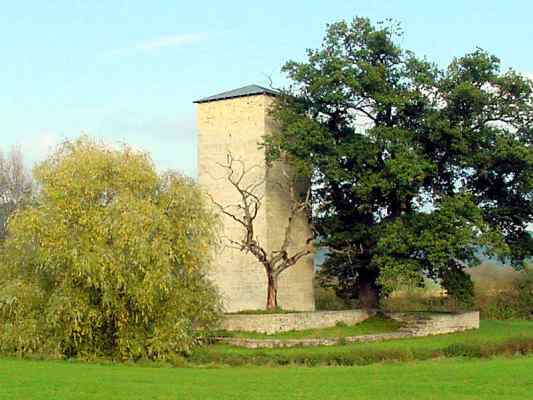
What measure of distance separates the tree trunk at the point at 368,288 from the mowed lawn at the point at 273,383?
16.4 m

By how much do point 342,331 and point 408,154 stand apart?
25.5 ft

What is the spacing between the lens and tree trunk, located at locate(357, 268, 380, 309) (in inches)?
1566

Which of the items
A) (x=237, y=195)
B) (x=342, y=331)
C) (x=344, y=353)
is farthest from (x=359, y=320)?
(x=344, y=353)

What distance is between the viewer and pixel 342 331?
34281 mm

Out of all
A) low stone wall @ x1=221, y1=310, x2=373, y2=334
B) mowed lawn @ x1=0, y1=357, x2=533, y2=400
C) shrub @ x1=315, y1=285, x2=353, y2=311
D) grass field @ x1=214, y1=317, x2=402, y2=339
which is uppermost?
shrub @ x1=315, y1=285, x2=353, y2=311

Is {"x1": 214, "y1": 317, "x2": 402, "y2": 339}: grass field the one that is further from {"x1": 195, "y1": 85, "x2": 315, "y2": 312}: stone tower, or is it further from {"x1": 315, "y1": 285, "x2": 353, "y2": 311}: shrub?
{"x1": 315, "y1": 285, "x2": 353, "y2": 311}: shrub

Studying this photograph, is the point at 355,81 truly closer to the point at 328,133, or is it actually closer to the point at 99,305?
the point at 328,133

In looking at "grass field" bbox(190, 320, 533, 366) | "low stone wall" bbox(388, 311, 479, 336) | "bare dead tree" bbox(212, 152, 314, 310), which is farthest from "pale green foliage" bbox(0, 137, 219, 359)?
"low stone wall" bbox(388, 311, 479, 336)

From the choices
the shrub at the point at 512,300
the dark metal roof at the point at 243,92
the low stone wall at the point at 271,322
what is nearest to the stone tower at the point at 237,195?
the dark metal roof at the point at 243,92

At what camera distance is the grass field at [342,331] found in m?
32.2

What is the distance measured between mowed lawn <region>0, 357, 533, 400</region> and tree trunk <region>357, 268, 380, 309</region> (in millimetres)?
16421

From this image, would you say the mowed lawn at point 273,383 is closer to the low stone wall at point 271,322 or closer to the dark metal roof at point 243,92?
the low stone wall at point 271,322

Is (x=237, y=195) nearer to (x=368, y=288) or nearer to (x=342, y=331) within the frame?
(x=368, y=288)

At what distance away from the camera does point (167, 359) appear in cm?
2703
